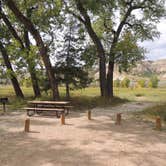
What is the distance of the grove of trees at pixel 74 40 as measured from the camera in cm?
2111

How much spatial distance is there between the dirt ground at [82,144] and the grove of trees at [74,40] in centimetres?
722

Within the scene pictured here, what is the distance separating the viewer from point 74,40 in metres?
21.9

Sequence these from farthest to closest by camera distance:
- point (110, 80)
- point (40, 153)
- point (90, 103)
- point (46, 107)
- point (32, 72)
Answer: point (110, 80) → point (32, 72) → point (90, 103) → point (46, 107) → point (40, 153)

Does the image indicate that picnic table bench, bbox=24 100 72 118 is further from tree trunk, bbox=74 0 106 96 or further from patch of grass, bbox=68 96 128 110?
tree trunk, bbox=74 0 106 96

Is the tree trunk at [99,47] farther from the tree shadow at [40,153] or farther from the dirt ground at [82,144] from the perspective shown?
the tree shadow at [40,153]

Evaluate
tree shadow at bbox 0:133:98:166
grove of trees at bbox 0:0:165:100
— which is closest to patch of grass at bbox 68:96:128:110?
grove of trees at bbox 0:0:165:100

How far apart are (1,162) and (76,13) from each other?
1599 cm

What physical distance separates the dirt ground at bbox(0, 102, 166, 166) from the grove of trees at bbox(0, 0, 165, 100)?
722 cm

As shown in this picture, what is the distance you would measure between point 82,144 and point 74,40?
1344 cm

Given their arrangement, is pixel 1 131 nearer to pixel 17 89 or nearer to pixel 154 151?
pixel 154 151

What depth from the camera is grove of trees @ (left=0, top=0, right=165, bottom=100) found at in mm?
21109

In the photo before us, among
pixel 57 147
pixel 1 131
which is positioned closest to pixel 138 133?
pixel 57 147

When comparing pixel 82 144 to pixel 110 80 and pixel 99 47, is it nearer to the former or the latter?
pixel 99 47

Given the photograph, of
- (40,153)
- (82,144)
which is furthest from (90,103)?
(40,153)
